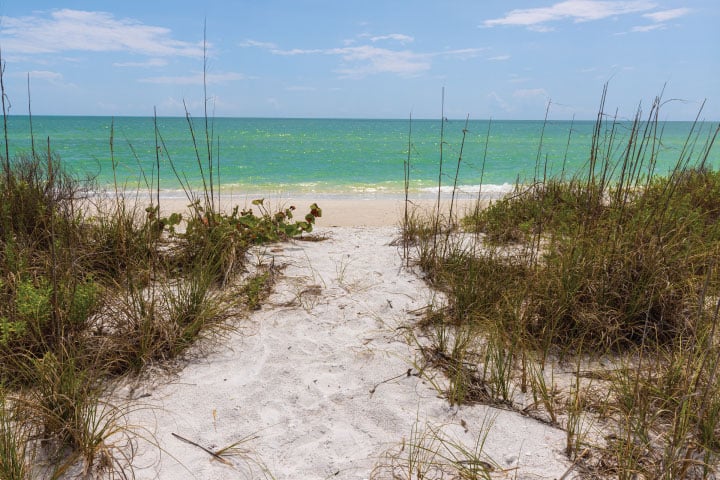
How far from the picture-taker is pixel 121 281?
3.19m

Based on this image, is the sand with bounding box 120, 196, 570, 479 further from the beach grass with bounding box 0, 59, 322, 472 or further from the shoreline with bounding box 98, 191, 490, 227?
the shoreline with bounding box 98, 191, 490, 227

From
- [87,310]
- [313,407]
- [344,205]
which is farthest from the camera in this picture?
[344,205]

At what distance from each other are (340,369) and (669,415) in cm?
152

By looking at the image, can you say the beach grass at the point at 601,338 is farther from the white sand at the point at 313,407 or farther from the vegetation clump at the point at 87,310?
the vegetation clump at the point at 87,310

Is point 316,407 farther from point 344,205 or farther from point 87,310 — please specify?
point 344,205

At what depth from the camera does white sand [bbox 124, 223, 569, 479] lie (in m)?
1.88

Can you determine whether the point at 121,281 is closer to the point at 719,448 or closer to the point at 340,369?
the point at 340,369

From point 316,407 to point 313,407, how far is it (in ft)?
0.05

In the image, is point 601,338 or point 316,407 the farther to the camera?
point 601,338

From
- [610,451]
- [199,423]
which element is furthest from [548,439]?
[199,423]

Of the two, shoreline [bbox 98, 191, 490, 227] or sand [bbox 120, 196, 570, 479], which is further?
shoreline [bbox 98, 191, 490, 227]

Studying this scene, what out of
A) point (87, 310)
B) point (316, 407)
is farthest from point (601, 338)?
point (87, 310)

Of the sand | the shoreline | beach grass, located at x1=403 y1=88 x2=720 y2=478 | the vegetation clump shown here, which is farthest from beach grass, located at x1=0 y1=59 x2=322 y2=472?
the shoreline

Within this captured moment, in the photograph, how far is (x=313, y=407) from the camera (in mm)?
2221
